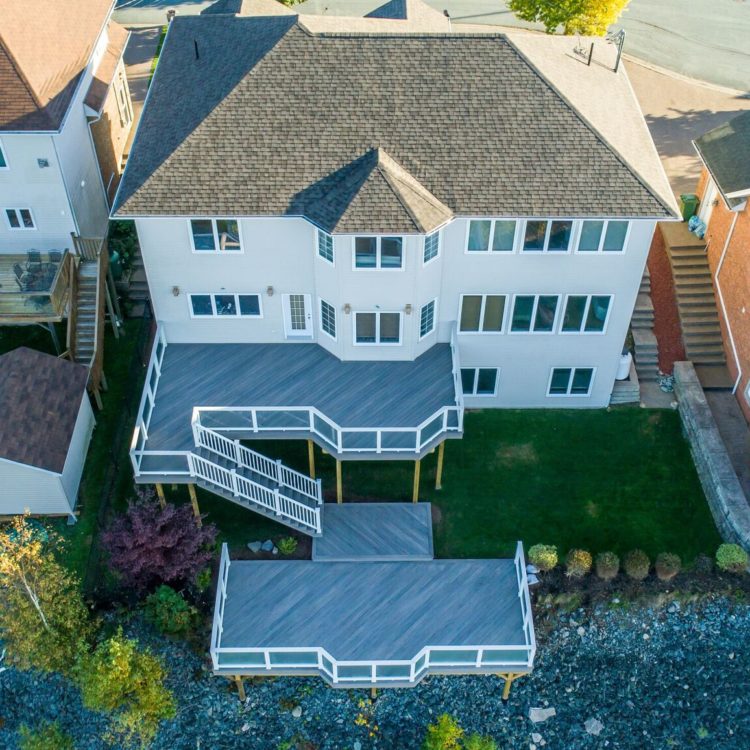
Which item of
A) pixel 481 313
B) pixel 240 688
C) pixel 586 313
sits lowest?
pixel 240 688

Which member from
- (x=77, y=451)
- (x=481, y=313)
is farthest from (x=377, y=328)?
(x=77, y=451)

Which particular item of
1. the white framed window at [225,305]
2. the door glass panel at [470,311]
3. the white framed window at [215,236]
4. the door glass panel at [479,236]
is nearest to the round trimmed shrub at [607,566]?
the door glass panel at [470,311]

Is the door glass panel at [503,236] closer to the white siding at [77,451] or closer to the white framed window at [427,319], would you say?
the white framed window at [427,319]

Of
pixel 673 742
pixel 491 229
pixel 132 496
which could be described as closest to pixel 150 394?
pixel 132 496

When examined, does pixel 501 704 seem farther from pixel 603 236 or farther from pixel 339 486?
pixel 603 236

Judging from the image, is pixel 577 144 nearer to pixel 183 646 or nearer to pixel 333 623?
pixel 333 623

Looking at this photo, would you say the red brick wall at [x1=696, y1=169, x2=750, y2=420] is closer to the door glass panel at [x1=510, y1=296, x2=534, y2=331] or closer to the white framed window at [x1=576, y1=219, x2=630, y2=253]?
the white framed window at [x1=576, y1=219, x2=630, y2=253]

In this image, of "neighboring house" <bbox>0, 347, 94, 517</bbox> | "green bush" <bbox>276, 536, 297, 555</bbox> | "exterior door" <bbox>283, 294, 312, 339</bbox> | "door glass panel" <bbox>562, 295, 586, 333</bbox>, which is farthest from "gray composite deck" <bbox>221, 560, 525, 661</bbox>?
"door glass panel" <bbox>562, 295, 586, 333</bbox>
